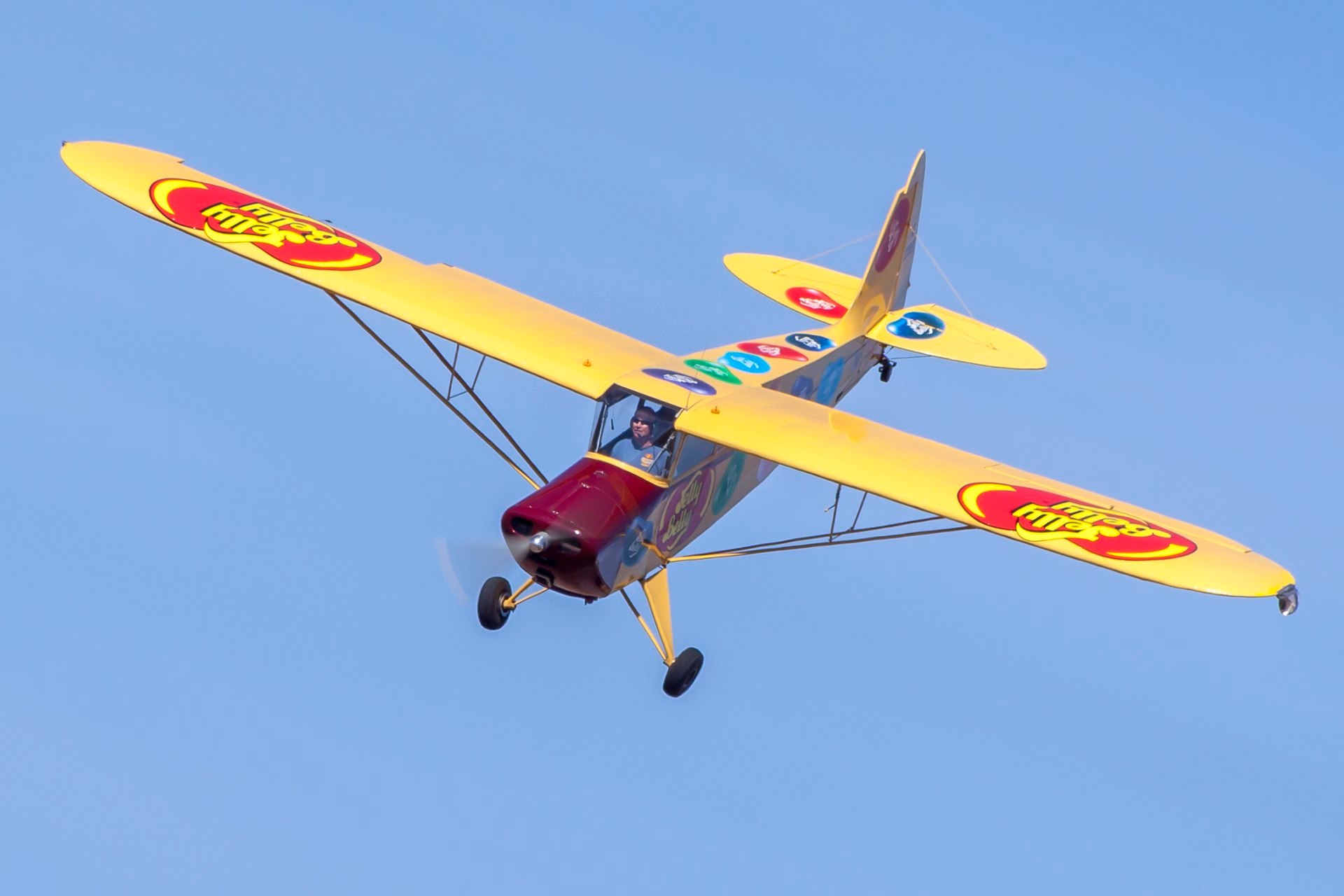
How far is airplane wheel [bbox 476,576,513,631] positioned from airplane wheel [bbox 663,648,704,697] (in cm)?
Result: 189

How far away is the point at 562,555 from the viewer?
1762cm

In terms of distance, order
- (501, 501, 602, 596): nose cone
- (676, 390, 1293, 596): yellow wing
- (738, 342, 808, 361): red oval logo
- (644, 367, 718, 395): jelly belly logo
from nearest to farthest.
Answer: (676, 390, 1293, 596): yellow wing < (501, 501, 602, 596): nose cone < (644, 367, 718, 395): jelly belly logo < (738, 342, 808, 361): red oval logo

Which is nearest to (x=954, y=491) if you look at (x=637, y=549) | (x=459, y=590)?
(x=637, y=549)

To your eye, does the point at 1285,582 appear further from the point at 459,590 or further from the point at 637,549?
the point at 459,590

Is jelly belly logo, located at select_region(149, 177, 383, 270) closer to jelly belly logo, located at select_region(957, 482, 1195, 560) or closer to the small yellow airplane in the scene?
the small yellow airplane

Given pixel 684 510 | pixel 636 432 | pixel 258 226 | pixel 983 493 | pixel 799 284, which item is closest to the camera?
pixel 983 493

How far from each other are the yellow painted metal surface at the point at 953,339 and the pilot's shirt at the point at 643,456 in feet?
20.7

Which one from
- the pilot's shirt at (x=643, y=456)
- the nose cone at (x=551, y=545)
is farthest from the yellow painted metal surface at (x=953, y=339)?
the nose cone at (x=551, y=545)

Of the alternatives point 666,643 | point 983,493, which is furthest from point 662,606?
point 983,493

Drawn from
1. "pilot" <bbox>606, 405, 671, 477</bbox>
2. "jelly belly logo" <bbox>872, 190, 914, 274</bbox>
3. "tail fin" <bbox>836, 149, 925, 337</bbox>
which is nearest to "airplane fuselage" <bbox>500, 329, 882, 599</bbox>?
"pilot" <bbox>606, 405, 671, 477</bbox>

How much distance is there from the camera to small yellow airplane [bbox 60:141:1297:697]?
17.6m

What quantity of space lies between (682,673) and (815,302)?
22.7 ft

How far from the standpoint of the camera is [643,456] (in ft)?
61.5

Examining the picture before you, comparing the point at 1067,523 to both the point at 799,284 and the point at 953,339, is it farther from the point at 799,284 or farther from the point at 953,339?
the point at 799,284
